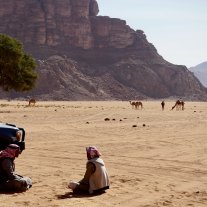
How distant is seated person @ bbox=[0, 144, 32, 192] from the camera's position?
9.99 m

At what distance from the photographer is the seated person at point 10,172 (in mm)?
9992

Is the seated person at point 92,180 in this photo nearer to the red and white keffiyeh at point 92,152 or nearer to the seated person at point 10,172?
the red and white keffiyeh at point 92,152

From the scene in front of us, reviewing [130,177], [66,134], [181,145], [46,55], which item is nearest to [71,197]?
[130,177]

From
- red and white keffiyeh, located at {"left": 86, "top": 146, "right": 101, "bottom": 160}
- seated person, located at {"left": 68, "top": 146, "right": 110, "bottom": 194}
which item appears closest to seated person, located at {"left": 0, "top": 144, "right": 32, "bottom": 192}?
seated person, located at {"left": 68, "top": 146, "right": 110, "bottom": 194}

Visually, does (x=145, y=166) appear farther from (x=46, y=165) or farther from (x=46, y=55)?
(x=46, y=55)

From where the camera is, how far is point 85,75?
188m

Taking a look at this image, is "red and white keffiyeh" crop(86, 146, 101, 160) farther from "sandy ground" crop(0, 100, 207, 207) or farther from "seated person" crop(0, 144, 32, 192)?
"seated person" crop(0, 144, 32, 192)

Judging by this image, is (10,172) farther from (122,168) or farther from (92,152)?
(122,168)

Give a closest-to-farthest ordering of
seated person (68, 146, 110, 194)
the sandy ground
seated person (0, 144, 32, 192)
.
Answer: the sandy ground → seated person (0, 144, 32, 192) → seated person (68, 146, 110, 194)

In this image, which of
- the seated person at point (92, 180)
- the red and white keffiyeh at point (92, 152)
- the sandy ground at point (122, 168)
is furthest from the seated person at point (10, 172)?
the red and white keffiyeh at point (92, 152)

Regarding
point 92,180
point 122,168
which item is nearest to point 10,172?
point 92,180

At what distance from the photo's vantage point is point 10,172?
10156mm

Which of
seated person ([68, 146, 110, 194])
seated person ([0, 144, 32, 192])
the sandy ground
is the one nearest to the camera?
the sandy ground

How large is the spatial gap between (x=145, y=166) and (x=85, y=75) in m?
175
